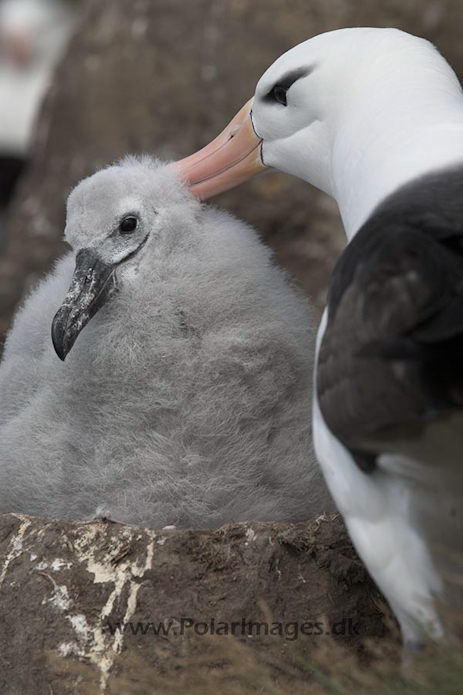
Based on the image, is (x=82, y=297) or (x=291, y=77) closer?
(x=82, y=297)

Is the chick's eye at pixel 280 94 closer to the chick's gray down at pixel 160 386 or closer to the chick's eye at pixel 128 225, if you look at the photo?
the chick's gray down at pixel 160 386

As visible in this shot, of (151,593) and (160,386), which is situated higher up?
(160,386)

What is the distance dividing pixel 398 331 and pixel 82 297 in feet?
3.84

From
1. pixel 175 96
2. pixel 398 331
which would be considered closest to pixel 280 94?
pixel 398 331

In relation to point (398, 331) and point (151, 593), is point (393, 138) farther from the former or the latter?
point (151, 593)

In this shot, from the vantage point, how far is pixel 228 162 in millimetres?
4086

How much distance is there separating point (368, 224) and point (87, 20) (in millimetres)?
5537

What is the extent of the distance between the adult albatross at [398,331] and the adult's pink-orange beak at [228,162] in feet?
1.38

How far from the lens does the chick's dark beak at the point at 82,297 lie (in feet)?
11.4

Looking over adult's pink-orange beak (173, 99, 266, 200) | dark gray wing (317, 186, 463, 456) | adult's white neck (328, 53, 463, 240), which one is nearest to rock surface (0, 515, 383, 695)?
dark gray wing (317, 186, 463, 456)

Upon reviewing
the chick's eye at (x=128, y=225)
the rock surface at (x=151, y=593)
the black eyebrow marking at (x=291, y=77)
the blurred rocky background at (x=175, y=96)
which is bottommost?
the blurred rocky background at (x=175, y=96)

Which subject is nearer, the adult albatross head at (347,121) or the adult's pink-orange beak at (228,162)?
the adult albatross head at (347,121)

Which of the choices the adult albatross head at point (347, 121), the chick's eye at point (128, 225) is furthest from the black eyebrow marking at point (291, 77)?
the chick's eye at point (128, 225)

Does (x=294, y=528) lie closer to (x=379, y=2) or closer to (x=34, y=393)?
(x=34, y=393)
